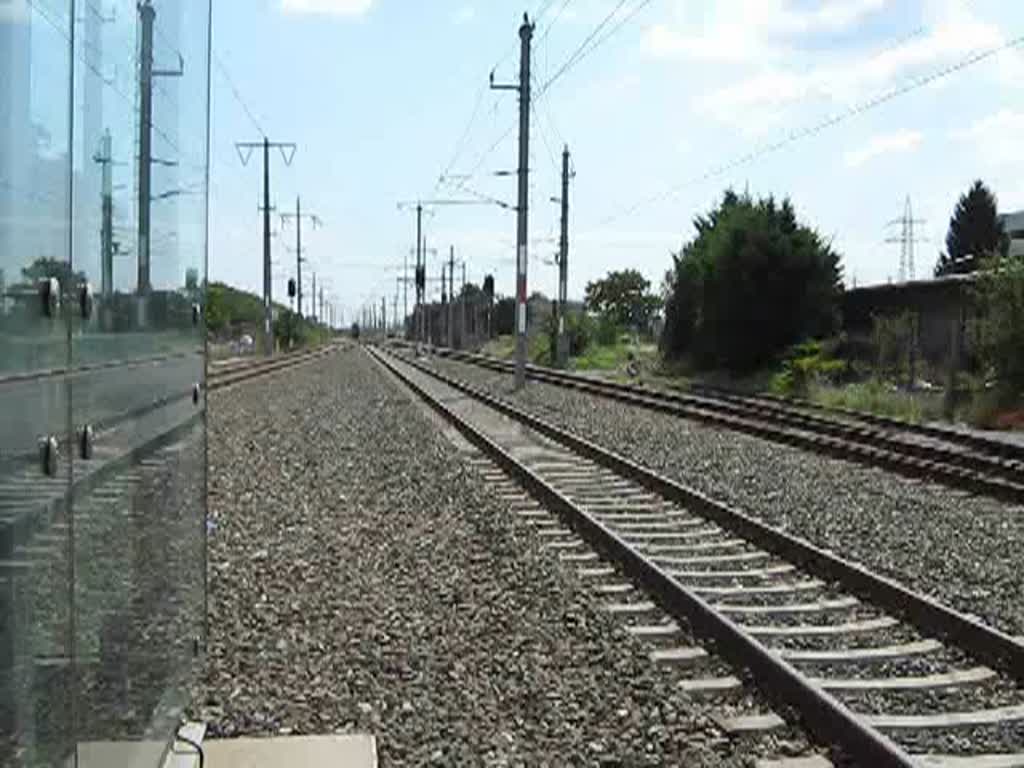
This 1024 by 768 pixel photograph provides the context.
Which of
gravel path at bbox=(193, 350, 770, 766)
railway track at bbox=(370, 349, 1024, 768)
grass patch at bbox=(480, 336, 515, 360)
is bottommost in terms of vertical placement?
gravel path at bbox=(193, 350, 770, 766)

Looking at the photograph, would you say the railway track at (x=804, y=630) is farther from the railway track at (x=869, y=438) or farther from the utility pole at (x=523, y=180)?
the utility pole at (x=523, y=180)

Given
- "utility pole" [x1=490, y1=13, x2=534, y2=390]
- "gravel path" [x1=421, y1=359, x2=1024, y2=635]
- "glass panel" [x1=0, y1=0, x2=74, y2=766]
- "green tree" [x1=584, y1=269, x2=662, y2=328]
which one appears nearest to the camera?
"glass panel" [x1=0, y1=0, x2=74, y2=766]

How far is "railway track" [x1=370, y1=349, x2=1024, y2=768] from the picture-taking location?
5441 mm

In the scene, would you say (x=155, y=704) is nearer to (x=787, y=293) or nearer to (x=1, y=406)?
(x=1, y=406)

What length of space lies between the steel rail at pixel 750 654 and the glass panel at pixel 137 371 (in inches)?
99.5

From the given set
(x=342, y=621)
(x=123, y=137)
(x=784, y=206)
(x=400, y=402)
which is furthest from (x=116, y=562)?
(x=784, y=206)

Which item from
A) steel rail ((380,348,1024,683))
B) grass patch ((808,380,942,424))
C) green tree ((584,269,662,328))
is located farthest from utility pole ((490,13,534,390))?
green tree ((584,269,662,328))

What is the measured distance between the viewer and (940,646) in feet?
22.9

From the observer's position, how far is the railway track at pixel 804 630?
214 inches

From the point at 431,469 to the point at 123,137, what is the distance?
12895 mm

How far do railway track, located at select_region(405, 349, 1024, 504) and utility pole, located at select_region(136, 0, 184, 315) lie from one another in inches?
431

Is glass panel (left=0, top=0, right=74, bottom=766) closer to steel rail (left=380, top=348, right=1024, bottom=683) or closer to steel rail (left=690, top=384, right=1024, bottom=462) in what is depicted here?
steel rail (left=380, top=348, right=1024, bottom=683)

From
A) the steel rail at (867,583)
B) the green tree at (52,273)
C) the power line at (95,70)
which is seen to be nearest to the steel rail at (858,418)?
the steel rail at (867,583)

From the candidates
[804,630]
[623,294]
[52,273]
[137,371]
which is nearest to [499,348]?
[623,294]
